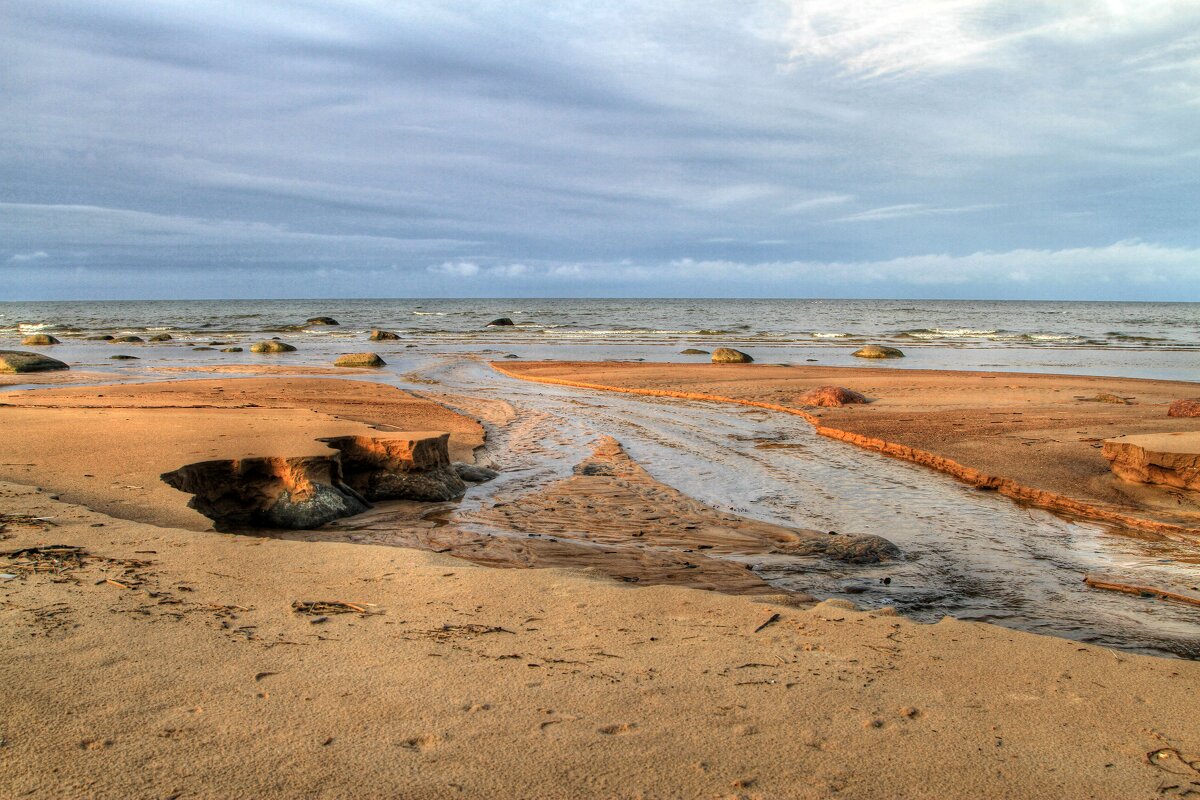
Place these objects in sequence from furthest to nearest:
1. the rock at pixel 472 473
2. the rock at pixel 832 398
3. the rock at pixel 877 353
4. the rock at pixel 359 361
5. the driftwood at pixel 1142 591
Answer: the rock at pixel 877 353
the rock at pixel 359 361
the rock at pixel 832 398
the rock at pixel 472 473
the driftwood at pixel 1142 591

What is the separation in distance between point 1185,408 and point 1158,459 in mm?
5085

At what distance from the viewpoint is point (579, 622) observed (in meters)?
3.36

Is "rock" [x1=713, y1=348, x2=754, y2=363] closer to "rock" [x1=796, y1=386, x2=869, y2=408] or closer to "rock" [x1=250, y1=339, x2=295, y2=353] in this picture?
"rock" [x1=796, y1=386, x2=869, y2=408]

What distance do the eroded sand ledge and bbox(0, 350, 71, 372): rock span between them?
10.9 metres

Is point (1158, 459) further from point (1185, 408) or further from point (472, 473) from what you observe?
point (472, 473)

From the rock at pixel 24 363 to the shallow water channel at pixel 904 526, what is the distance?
13.1m

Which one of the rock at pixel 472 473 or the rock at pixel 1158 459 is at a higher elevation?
the rock at pixel 1158 459

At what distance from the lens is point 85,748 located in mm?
2137

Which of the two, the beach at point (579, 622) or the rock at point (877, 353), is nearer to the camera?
the beach at point (579, 622)

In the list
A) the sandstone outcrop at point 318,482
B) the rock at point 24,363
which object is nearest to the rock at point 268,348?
the rock at point 24,363

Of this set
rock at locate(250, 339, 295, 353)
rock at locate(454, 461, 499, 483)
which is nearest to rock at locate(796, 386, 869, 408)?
rock at locate(454, 461, 499, 483)

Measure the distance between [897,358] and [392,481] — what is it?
74.1ft

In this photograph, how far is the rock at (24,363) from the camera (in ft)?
54.4

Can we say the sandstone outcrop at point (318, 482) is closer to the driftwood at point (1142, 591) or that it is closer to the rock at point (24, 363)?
the driftwood at point (1142, 591)
